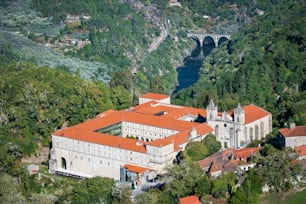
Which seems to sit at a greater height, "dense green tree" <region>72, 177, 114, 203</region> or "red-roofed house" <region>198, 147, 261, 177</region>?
"red-roofed house" <region>198, 147, 261, 177</region>

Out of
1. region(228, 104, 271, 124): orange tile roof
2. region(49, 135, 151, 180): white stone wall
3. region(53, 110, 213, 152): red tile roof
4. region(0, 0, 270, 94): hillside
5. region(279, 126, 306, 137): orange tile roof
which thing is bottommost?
region(0, 0, 270, 94): hillside

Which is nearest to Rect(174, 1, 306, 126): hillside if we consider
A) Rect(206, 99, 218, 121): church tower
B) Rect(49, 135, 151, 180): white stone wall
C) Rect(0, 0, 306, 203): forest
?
Rect(0, 0, 306, 203): forest

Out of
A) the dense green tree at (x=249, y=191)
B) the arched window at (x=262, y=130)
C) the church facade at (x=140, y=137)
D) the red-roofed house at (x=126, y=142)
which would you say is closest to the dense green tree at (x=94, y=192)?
the church facade at (x=140, y=137)

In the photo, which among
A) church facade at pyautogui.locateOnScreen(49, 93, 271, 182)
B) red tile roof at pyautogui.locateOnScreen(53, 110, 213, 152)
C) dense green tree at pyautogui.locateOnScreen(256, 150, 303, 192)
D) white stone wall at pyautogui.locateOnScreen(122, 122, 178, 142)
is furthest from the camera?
white stone wall at pyautogui.locateOnScreen(122, 122, 178, 142)

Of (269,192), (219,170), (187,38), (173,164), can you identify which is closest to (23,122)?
(173,164)

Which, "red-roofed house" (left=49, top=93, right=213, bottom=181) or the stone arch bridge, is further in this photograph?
the stone arch bridge

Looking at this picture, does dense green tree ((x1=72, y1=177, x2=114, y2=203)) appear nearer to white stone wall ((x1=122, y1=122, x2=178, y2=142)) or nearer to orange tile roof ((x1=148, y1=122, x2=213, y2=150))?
orange tile roof ((x1=148, y1=122, x2=213, y2=150))

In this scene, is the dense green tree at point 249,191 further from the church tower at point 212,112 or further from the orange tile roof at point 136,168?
the church tower at point 212,112

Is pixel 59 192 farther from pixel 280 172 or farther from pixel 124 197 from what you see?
pixel 280 172
